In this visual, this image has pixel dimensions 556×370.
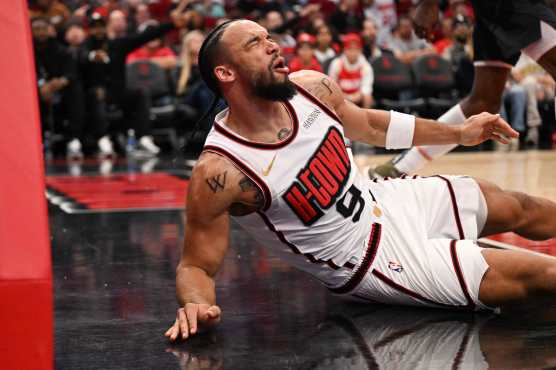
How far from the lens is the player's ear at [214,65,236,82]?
11.3ft

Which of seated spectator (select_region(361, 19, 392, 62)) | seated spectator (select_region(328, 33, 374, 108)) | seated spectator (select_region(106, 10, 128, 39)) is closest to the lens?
seated spectator (select_region(328, 33, 374, 108))

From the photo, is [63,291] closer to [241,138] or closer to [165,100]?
[241,138]

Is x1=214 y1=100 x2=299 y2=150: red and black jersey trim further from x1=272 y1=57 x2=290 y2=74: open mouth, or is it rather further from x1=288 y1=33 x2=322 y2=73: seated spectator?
x1=288 y1=33 x2=322 y2=73: seated spectator

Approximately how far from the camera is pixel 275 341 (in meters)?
3.14

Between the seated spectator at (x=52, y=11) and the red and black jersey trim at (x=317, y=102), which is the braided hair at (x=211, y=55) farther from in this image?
the seated spectator at (x=52, y=11)

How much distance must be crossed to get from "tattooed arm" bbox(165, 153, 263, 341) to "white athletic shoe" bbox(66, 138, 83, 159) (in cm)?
856

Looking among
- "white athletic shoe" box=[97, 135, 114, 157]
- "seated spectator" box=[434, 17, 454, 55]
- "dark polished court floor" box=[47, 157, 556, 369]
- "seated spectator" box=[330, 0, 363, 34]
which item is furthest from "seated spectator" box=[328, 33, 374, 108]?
"dark polished court floor" box=[47, 157, 556, 369]

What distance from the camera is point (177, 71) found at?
12305 millimetres

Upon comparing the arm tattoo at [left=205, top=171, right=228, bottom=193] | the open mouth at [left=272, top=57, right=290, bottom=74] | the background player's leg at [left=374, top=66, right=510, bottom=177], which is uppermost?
the open mouth at [left=272, top=57, right=290, bottom=74]

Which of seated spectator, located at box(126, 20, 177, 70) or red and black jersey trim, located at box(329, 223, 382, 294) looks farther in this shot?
seated spectator, located at box(126, 20, 177, 70)

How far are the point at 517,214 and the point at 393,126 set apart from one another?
0.59 metres

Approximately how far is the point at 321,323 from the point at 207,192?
0.59 meters

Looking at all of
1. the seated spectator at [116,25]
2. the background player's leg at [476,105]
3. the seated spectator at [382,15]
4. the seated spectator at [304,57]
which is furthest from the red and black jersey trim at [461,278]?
the seated spectator at [382,15]

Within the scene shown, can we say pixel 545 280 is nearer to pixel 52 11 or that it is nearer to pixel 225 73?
pixel 225 73
